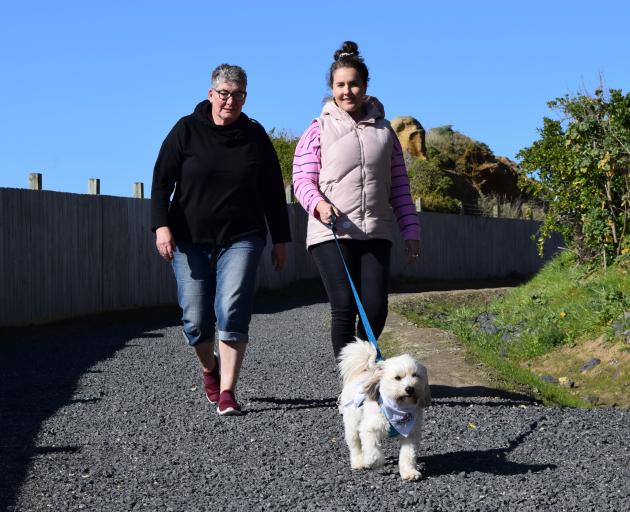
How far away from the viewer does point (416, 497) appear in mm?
4363

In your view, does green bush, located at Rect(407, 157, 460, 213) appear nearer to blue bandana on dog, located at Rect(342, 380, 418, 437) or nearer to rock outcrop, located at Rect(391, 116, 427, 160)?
rock outcrop, located at Rect(391, 116, 427, 160)

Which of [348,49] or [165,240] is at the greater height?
[348,49]

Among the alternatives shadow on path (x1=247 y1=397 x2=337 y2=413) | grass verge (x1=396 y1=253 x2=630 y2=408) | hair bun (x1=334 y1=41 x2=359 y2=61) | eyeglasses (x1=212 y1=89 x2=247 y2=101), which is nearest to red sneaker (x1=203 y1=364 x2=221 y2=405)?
shadow on path (x1=247 y1=397 x2=337 y2=413)

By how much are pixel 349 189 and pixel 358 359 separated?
1.35 m

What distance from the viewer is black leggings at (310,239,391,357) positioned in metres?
5.82

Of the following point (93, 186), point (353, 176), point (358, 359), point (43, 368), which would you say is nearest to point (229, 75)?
point (353, 176)

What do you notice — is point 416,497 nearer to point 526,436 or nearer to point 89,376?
point 526,436

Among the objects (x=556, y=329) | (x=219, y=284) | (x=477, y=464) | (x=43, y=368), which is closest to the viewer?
(x=477, y=464)

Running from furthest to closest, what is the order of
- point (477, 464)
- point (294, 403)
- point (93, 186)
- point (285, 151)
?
1. point (285, 151)
2. point (93, 186)
3. point (294, 403)
4. point (477, 464)

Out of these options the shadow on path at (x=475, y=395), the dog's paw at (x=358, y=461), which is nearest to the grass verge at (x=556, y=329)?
the shadow on path at (x=475, y=395)

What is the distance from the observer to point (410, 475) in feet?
15.1

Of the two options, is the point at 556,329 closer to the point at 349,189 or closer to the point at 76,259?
the point at 349,189

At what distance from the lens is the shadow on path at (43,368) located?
18.6 feet

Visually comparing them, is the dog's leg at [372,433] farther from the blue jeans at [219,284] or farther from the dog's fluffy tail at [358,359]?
the blue jeans at [219,284]
